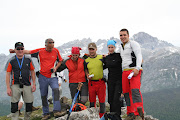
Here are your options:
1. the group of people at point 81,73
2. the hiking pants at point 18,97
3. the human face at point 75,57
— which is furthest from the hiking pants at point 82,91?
the hiking pants at point 18,97

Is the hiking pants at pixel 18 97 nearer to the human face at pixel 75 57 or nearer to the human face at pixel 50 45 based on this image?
the human face at pixel 50 45

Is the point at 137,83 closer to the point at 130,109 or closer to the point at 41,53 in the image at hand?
the point at 130,109

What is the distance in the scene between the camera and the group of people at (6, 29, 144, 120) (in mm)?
7516

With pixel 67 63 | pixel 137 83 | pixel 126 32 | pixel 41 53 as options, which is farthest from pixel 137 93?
pixel 41 53

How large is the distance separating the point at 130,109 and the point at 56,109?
4.15 metres

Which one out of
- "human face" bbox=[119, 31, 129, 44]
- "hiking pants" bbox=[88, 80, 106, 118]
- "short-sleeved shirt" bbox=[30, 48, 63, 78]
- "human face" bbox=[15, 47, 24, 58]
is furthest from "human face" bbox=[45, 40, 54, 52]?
"human face" bbox=[119, 31, 129, 44]

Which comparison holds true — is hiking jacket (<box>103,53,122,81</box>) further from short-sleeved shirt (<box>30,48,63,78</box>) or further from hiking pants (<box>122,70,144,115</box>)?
short-sleeved shirt (<box>30,48,63,78</box>)

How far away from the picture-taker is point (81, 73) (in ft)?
28.6

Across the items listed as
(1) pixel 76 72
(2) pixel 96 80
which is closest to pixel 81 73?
(1) pixel 76 72

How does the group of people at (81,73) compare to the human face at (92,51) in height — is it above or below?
below

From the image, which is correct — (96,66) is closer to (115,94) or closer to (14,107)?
(115,94)

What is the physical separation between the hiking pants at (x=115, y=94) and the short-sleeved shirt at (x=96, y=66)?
0.74 m

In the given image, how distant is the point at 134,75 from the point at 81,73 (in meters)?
3.16

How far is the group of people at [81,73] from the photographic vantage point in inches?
296
